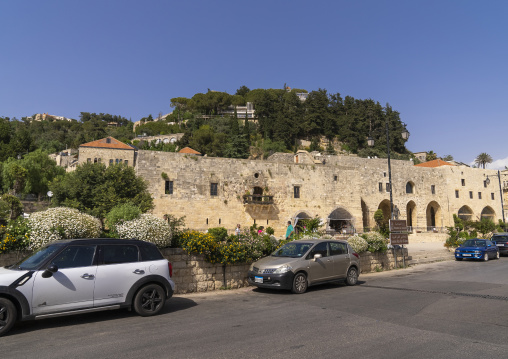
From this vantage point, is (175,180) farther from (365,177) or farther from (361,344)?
(361,344)

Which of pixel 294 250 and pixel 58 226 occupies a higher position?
pixel 58 226

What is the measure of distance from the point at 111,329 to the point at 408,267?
47.5 ft

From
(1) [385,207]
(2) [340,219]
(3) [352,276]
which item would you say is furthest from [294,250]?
(1) [385,207]

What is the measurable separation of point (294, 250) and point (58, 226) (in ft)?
21.2

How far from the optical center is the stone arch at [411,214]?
1558 inches

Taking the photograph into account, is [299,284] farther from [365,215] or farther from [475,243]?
[365,215]

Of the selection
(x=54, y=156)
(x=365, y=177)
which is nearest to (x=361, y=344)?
(x=365, y=177)

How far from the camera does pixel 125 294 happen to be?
654cm

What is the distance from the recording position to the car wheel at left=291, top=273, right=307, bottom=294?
936 cm

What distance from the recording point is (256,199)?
30.3 m


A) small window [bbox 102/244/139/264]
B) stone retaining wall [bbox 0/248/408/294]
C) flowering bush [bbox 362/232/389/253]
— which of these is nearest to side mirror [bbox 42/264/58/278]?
small window [bbox 102/244/139/264]

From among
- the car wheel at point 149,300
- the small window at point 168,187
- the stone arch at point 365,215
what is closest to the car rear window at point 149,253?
the car wheel at point 149,300

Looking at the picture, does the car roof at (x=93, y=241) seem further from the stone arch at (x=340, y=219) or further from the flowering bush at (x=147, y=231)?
the stone arch at (x=340, y=219)

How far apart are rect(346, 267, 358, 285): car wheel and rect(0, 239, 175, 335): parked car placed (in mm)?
6236
